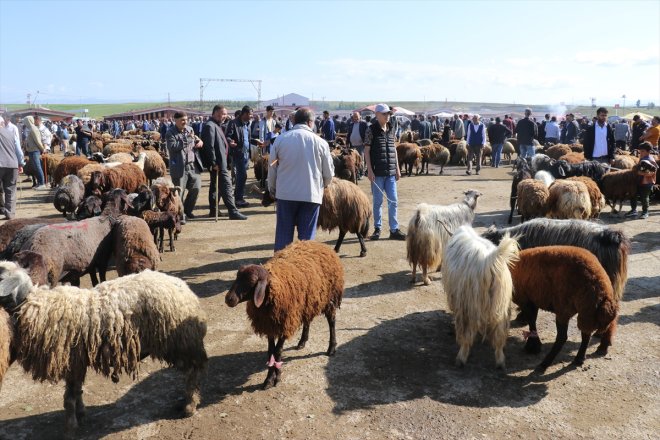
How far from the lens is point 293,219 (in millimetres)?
5809

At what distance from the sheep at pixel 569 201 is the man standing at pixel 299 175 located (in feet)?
15.6

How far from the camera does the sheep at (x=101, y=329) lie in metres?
3.40

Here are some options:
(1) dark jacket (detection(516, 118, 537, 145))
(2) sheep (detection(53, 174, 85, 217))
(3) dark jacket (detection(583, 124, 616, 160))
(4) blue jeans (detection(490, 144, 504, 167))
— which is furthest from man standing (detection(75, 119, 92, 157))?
(3) dark jacket (detection(583, 124, 616, 160))

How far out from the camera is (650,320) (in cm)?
556

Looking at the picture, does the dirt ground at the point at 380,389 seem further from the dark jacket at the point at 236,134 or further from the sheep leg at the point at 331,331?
the dark jacket at the point at 236,134

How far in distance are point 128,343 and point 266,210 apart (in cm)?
791

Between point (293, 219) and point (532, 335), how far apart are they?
9.29 ft

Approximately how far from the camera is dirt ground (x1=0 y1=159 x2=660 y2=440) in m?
3.64

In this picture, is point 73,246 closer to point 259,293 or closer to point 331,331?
point 259,293

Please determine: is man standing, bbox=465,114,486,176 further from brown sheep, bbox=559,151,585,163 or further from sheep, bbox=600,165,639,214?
sheep, bbox=600,165,639,214

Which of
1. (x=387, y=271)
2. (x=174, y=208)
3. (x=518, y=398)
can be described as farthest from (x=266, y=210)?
(x=518, y=398)

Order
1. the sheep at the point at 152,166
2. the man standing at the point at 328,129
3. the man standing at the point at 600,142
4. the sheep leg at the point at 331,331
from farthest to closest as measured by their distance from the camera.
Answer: the man standing at the point at 328,129
the sheep at the point at 152,166
the man standing at the point at 600,142
the sheep leg at the point at 331,331

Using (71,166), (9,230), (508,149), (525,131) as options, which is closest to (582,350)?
(9,230)

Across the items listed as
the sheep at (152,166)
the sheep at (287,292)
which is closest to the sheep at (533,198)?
the sheep at (287,292)
